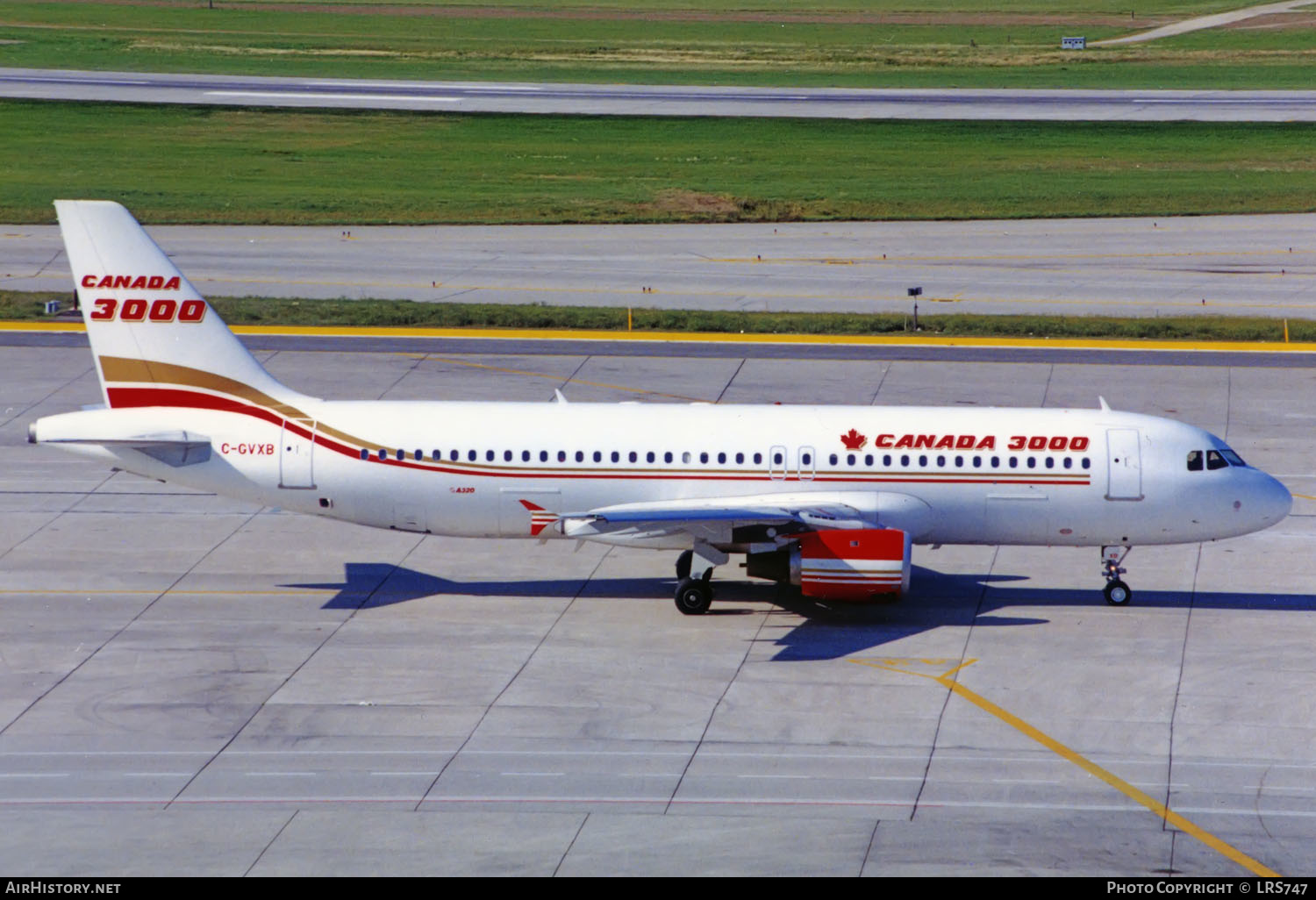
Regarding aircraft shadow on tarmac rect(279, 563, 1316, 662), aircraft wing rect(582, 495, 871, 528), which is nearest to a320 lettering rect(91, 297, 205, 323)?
aircraft shadow on tarmac rect(279, 563, 1316, 662)

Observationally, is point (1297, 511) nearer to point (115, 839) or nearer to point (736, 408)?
point (736, 408)

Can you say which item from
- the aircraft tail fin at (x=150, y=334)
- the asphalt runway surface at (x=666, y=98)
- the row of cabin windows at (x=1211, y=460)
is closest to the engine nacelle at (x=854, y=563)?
the row of cabin windows at (x=1211, y=460)

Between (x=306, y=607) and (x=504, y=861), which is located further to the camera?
(x=306, y=607)

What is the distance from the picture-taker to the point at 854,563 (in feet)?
101

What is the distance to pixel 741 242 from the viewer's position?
2633 inches

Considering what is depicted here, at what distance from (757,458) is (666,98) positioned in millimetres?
67857

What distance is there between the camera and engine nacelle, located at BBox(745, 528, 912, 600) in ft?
101

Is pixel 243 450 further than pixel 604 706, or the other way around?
pixel 243 450

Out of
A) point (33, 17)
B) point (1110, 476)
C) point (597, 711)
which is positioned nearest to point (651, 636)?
point (597, 711)

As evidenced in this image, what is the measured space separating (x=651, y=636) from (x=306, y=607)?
259 inches

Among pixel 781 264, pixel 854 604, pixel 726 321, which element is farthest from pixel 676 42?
pixel 854 604

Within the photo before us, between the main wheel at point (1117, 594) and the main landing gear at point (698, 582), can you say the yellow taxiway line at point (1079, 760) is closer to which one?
the main landing gear at point (698, 582)

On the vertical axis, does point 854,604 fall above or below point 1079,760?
below

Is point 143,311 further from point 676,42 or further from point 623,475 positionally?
point 676,42
